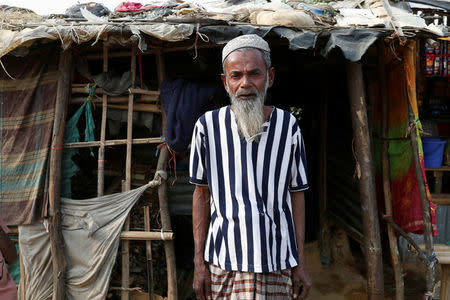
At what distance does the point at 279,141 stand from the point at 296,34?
1690 millimetres

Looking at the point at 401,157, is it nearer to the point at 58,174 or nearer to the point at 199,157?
the point at 199,157

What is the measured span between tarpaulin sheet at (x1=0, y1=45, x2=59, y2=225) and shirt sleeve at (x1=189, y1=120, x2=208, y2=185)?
2496 millimetres

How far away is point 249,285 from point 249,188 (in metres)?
0.49

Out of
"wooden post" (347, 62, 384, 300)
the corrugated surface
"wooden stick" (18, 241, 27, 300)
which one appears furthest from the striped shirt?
the corrugated surface

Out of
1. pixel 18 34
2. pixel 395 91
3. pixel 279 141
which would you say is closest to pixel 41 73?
pixel 18 34

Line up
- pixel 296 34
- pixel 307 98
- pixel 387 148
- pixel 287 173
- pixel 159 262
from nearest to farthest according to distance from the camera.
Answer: pixel 287 173
pixel 296 34
pixel 387 148
pixel 159 262
pixel 307 98

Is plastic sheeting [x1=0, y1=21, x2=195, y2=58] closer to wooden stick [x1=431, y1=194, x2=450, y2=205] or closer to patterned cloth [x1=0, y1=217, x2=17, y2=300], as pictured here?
patterned cloth [x1=0, y1=217, x2=17, y2=300]

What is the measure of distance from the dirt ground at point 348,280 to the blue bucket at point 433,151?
5.28 ft

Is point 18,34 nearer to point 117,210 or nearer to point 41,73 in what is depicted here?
point 41,73

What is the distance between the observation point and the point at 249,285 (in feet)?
6.30

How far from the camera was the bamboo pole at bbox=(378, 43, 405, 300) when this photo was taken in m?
4.03

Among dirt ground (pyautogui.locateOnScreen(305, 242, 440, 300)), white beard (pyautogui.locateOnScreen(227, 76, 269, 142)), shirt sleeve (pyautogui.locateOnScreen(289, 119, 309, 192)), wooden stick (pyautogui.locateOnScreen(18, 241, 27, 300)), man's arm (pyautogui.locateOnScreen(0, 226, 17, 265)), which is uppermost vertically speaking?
white beard (pyautogui.locateOnScreen(227, 76, 269, 142))

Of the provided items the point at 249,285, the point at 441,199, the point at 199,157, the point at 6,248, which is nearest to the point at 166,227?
the point at 6,248

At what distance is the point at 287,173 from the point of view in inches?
80.7
